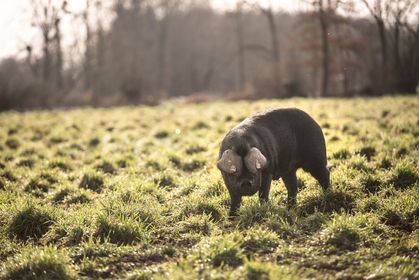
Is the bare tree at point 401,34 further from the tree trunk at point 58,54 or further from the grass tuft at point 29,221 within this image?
the tree trunk at point 58,54

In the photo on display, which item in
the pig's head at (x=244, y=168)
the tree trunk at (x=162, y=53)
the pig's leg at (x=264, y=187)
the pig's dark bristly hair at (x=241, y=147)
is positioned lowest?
the pig's leg at (x=264, y=187)

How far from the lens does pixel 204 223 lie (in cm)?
391

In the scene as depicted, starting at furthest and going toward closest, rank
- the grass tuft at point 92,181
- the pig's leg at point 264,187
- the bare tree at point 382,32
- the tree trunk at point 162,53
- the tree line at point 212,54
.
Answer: the tree trunk at point 162,53
the tree line at point 212,54
the bare tree at point 382,32
the grass tuft at point 92,181
the pig's leg at point 264,187

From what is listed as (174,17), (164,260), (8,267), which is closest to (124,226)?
(164,260)

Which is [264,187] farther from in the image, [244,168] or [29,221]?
[29,221]

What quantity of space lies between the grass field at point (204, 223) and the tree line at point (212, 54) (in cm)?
430

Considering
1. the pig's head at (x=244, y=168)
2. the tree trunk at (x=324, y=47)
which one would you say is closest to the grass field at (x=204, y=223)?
the pig's head at (x=244, y=168)

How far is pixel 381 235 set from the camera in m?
3.43

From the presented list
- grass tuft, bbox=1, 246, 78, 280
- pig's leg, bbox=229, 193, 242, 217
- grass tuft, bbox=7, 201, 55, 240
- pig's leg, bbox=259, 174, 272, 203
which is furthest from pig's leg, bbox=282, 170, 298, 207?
grass tuft, bbox=7, 201, 55, 240

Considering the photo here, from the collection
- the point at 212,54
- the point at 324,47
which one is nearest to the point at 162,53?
the point at 212,54

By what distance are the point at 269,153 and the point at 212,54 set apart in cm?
4660

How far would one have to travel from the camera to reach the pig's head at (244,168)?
338cm

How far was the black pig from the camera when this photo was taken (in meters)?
3.45

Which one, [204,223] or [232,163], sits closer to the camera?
[232,163]
